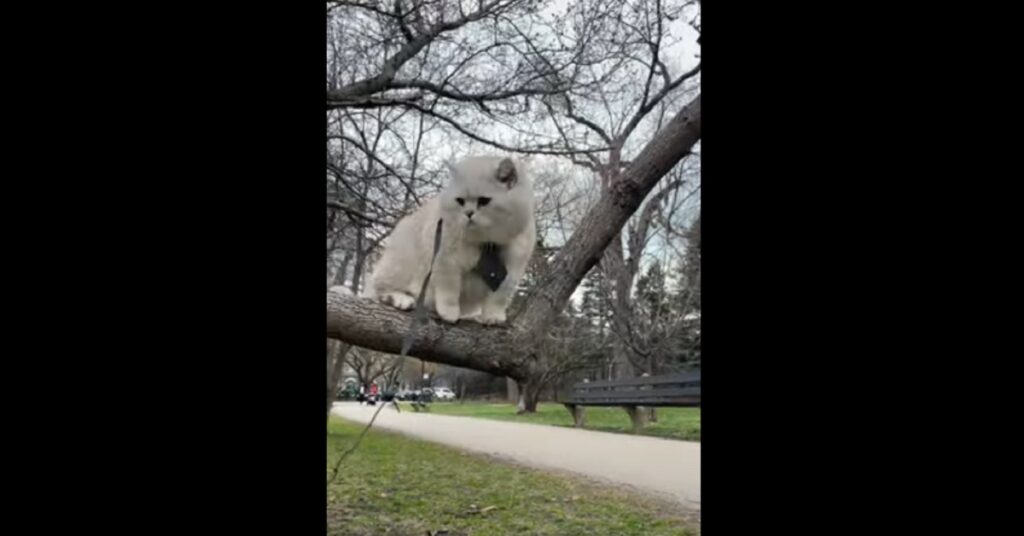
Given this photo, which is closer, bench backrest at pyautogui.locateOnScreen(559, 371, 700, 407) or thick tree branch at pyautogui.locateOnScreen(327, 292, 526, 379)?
thick tree branch at pyautogui.locateOnScreen(327, 292, 526, 379)

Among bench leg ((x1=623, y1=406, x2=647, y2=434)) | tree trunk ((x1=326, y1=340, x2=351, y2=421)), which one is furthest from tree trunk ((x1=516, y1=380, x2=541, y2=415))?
bench leg ((x1=623, y1=406, x2=647, y2=434))

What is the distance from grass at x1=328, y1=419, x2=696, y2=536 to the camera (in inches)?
77.8

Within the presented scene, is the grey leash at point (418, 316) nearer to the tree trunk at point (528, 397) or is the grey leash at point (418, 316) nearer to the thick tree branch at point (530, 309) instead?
the thick tree branch at point (530, 309)

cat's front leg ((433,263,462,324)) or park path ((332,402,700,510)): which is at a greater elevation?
cat's front leg ((433,263,462,324))

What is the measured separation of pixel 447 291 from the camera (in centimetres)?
125

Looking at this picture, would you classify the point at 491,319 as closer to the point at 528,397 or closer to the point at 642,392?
the point at 528,397

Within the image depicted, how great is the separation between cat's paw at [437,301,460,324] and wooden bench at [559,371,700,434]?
3.04 feet

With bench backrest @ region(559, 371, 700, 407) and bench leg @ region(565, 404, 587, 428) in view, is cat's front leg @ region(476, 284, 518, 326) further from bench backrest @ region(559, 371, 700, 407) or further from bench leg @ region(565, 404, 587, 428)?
bench leg @ region(565, 404, 587, 428)

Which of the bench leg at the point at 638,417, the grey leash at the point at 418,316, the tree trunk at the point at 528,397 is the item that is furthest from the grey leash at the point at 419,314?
the bench leg at the point at 638,417

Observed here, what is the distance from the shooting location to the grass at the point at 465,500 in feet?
6.48

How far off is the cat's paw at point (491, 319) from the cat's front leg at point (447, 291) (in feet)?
0.13

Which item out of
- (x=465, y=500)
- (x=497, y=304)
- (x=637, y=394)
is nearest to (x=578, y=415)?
(x=637, y=394)
